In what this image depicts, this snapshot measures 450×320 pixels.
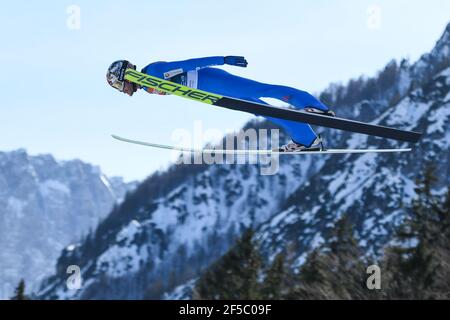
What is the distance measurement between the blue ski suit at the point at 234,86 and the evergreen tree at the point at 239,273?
2593cm

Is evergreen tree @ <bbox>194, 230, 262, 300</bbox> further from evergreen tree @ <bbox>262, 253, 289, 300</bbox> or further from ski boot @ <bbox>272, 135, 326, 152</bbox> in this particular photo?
ski boot @ <bbox>272, 135, 326, 152</bbox>

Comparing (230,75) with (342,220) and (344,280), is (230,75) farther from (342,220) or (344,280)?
(342,220)

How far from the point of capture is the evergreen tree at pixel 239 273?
3788 centimetres

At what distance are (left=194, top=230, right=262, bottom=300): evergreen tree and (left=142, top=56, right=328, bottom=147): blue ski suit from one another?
25932mm

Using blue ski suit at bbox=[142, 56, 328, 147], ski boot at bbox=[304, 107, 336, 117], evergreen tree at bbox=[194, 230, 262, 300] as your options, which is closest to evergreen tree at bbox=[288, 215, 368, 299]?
evergreen tree at bbox=[194, 230, 262, 300]

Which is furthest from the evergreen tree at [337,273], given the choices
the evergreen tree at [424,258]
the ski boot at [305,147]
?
the ski boot at [305,147]

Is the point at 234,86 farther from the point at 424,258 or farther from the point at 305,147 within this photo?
the point at 424,258

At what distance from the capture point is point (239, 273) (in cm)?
3856

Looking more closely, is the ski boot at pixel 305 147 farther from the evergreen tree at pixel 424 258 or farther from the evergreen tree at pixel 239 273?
the evergreen tree at pixel 239 273

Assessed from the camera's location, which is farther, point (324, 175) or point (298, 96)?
point (324, 175)
